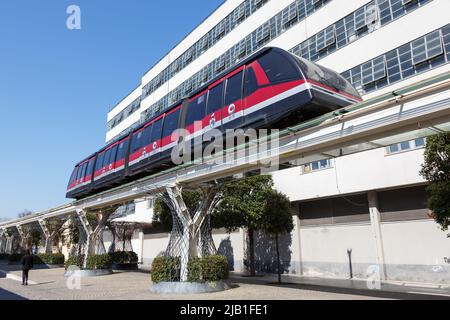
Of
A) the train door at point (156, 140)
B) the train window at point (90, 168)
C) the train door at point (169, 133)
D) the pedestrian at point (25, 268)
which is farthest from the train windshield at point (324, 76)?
the train window at point (90, 168)

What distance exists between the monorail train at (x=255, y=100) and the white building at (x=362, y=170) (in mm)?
4813

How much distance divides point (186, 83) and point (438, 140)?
1025 inches

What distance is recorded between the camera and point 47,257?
31.3 m

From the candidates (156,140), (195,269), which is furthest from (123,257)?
(195,269)

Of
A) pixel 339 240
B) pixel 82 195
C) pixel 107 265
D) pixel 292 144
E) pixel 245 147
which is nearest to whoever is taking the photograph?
pixel 292 144

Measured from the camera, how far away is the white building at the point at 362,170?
647 inches

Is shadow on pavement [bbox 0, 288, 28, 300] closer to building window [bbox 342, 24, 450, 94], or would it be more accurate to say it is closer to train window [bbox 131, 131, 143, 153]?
train window [bbox 131, 131, 143, 153]

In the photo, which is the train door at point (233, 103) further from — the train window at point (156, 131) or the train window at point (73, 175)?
the train window at point (73, 175)

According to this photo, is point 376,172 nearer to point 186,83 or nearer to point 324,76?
point 324,76

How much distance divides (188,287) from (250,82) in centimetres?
722

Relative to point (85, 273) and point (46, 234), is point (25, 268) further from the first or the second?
point (46, 234)

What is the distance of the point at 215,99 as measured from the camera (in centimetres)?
1202

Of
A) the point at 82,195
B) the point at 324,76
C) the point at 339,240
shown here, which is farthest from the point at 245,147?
the point at 82,195

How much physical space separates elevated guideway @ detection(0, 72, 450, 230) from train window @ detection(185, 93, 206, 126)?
1560 mm
